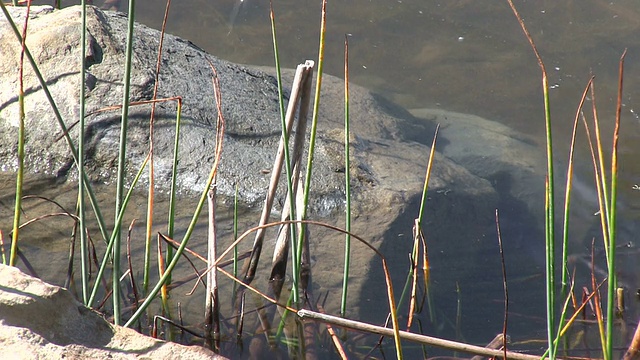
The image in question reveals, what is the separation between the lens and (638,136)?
4.19 metres

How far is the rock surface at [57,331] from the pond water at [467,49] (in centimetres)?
246

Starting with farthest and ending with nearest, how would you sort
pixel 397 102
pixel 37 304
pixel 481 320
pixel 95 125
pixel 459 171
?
pixel 397 102
pixel 459 171
pixel 95 125
pixel 481 320
pixel 37 304

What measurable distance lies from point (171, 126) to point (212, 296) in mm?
1198

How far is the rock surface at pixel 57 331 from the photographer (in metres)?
1.38

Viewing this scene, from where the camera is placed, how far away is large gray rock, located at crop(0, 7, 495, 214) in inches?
117

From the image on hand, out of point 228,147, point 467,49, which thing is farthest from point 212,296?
point 467,49

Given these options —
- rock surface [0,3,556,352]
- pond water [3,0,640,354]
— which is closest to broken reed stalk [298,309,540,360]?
rock surface [0,3,556,352]

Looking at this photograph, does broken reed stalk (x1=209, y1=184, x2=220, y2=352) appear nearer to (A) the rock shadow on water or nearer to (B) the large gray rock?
(A) the rock shadow on water

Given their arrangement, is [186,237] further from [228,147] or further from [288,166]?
[228,147]

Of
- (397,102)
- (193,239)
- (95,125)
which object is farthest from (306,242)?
(397,102)

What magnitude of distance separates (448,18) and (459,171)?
248 cm

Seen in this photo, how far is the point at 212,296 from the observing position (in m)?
2.09

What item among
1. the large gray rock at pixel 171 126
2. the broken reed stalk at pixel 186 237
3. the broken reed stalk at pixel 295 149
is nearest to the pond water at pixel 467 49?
the large gray rock at pixel 171 126

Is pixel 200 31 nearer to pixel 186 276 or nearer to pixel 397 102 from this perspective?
pixel 397 102
